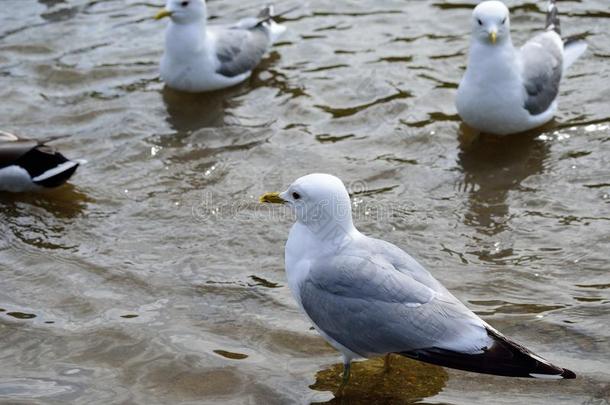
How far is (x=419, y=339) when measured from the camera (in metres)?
4.70

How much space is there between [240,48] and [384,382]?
4859mm

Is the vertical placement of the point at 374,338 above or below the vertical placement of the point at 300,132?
below

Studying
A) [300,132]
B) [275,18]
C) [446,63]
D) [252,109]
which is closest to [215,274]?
[300,132]

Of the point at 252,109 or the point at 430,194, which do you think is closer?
the point at 430,194

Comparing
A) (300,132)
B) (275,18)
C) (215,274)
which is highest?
(275,18)

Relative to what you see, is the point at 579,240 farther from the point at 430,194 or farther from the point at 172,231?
the point at 172,231

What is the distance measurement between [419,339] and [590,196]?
265 centimetres

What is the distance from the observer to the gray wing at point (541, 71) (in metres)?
7.73

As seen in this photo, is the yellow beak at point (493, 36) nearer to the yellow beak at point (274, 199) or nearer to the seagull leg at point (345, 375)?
the yellow beak at point (274, 199)

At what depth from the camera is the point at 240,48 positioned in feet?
30.6

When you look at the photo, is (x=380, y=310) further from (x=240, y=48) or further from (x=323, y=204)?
(x=240, y=48)

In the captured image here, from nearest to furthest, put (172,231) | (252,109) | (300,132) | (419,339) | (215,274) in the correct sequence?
(419,339) → (215,274) → (172,231) → (300,132) → (252,109)

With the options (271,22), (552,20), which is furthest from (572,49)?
(271,22)

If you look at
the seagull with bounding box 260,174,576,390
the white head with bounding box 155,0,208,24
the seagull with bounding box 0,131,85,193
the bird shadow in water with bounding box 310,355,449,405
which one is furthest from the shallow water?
the white head with bounding box 155,0,208,24
